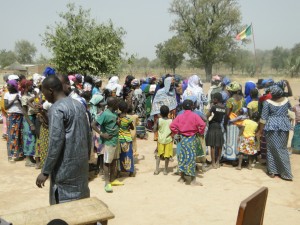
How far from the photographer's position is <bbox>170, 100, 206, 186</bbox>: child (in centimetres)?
554

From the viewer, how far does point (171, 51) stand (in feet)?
133

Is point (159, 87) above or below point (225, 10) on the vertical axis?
below

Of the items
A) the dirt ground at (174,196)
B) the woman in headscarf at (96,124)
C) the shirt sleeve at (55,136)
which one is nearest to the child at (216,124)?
the dirt ground at (174,196)

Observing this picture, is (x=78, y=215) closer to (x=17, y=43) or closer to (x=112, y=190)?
(x=112, y=190)

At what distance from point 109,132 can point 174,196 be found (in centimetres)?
141

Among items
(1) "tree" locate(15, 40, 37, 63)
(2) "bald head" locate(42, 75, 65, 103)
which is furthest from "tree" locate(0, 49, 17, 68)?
(2) "bald head" locate(42, 75, 65, 103)

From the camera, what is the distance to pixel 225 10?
129 ft

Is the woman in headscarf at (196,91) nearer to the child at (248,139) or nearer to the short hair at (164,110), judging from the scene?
the child at (248,139)

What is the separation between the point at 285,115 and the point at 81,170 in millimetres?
4111

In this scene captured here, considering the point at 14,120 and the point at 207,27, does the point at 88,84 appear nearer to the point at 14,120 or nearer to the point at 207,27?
the point at 14,120

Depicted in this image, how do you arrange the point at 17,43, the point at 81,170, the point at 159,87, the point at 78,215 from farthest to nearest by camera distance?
the point at 17,43, the point at 159,87, the point at 81,170, the point at 78,215

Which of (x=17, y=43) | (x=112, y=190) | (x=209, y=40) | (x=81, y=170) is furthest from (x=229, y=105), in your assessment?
(x=17, y=43)

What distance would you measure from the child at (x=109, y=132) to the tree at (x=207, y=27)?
1338 inches

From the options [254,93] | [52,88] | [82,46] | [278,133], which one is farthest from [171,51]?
[52,88]
